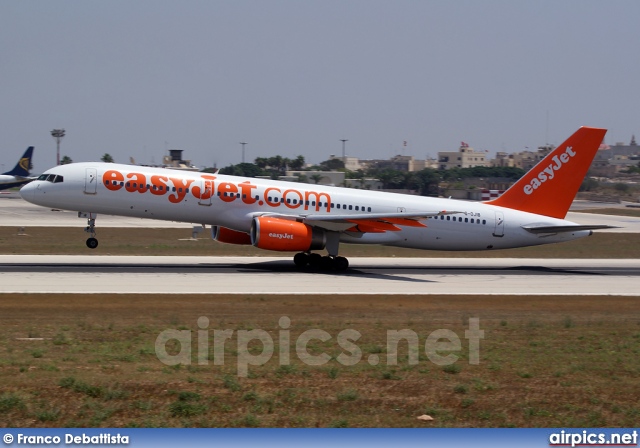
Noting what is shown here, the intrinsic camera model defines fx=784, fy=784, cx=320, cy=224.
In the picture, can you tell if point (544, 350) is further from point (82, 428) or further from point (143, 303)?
point (143, 303)

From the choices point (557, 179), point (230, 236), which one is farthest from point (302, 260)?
point (557, 179)

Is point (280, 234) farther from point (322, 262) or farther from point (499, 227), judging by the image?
point (499, 227)

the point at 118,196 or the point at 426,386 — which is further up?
the point at 118,196

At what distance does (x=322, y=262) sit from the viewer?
3600cm

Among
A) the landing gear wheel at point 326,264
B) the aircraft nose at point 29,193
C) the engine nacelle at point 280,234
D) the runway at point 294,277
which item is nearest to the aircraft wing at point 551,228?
the runway at point 294,277

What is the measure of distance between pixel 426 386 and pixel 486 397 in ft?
3.74

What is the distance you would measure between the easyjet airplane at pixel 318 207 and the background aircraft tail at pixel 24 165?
85909 mm

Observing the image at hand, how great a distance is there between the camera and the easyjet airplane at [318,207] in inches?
1341

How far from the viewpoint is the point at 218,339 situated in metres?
17.8

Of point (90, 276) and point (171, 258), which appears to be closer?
point (90, 276)

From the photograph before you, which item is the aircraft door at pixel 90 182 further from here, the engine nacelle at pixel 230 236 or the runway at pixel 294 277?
the engine nacelle at pixel 230 236

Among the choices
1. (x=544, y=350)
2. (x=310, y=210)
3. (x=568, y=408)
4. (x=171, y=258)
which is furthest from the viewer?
(x=171, y=258)

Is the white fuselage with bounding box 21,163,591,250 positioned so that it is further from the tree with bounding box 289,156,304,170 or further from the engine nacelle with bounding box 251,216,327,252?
the tree with bounding box 289,156,304,170

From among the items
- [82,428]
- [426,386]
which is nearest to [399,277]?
[426,386]
